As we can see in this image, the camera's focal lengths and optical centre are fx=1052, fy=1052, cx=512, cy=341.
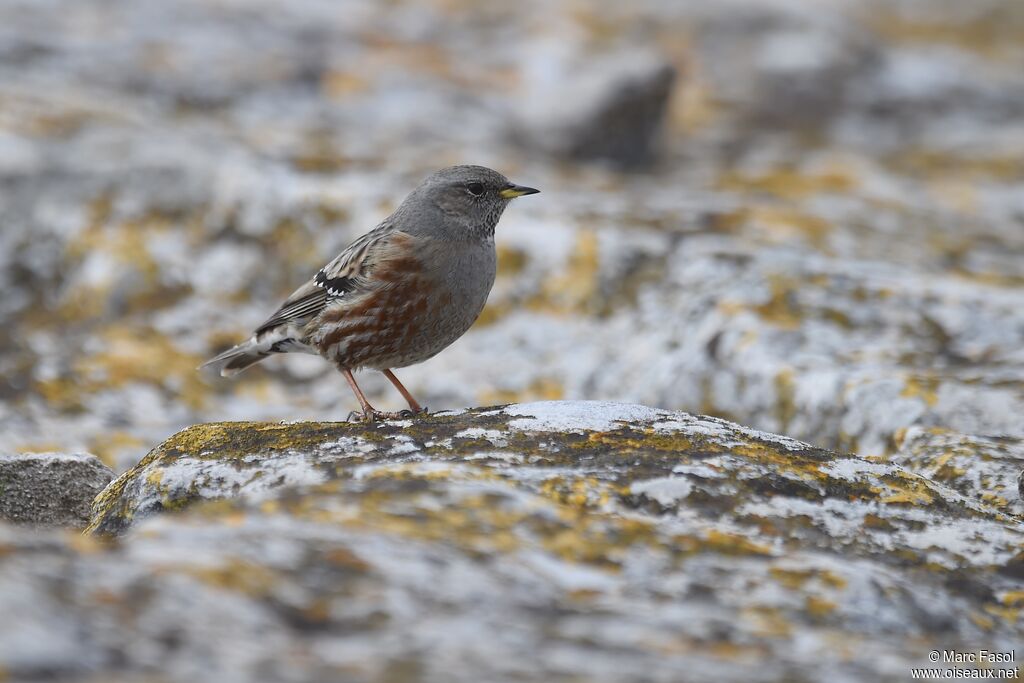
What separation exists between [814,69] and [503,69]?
14.7ft

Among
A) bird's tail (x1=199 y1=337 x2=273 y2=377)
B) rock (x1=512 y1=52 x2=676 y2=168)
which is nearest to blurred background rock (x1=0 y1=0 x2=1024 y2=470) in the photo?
rock (x1=512 y1=52 x2=676 y2=168)

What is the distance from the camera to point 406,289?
6.98m

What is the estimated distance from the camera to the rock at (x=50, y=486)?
496cm

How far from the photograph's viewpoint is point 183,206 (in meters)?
9.98

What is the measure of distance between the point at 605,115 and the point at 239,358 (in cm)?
616

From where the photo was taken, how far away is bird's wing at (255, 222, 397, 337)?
722 centimetres

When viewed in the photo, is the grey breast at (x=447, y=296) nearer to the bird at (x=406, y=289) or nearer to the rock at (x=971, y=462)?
the bird at (x=406, y=289)

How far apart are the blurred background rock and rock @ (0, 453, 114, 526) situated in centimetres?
193

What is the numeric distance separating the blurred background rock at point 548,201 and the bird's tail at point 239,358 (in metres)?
0.35

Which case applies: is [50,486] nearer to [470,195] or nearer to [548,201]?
[470,195]

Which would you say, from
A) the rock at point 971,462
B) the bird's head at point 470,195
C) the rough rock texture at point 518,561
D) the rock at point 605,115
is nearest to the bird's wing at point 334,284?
the bird's head at point 470,195

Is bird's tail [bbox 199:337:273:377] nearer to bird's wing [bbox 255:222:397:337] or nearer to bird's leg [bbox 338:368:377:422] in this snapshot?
bird's wing [bbox 255:222:397:337]

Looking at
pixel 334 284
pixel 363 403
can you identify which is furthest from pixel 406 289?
pixel 363 403

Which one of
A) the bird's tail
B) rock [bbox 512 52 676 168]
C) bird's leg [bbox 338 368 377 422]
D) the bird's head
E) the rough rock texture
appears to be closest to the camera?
the rough rock texture
